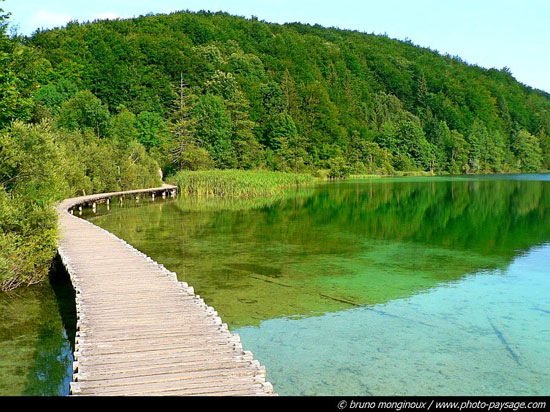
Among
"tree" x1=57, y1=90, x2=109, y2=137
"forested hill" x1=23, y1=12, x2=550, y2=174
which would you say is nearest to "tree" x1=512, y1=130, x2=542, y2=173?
"forested hill" x1=23, y1=12, x2=550, y2=174

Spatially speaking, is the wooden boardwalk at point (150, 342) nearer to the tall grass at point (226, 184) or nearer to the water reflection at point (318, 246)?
the water reflection at point (318, 246)

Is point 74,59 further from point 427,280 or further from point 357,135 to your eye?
point 427,280

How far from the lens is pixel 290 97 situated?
232ft

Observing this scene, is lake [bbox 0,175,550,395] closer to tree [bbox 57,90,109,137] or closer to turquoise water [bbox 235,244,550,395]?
turquoise water [bbox 235,244,550,395]

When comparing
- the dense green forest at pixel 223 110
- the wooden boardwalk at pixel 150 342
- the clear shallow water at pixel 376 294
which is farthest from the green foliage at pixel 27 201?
the clear shallow water at pixel 376 294

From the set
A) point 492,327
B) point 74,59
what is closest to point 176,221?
point 492,327

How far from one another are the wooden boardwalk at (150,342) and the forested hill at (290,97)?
118ft

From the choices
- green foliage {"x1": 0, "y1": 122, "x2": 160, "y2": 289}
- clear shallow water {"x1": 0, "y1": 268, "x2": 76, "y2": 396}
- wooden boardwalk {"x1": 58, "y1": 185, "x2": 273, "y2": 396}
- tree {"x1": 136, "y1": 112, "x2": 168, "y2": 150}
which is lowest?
clear shallow water {"x1": 0, "y1": 268, "x2": 76, "y2": 396}

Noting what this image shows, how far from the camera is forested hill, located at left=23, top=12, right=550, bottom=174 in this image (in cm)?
5625

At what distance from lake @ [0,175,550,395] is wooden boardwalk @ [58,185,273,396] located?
0.73 metres

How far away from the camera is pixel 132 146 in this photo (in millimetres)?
36062

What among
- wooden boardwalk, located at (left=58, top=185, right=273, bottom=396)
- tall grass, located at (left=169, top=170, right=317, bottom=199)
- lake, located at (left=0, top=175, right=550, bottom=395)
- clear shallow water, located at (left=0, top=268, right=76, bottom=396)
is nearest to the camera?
wooden boardwalk, located at (left=58, top=185, right=273, bottom=396)

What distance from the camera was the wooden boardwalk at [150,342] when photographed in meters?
4.95

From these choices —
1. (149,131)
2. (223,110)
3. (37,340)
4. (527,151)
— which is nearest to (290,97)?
(223,110)
